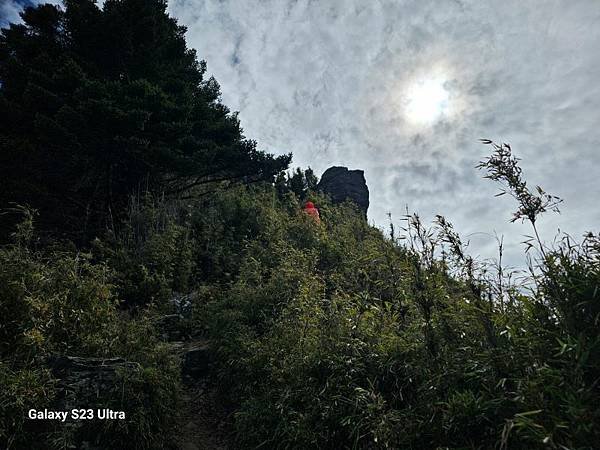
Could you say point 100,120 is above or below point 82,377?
above

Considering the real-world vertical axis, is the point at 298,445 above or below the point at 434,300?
below

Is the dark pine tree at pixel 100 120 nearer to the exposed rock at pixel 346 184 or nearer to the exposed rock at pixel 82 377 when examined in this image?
the exposed rock at pixel 82 377

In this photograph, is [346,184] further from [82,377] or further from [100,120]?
[82,377]

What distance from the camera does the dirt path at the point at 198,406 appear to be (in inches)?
158

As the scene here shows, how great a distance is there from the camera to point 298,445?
2.88 m

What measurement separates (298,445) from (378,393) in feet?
2.62

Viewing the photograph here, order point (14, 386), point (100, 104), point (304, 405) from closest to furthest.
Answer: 1. point (14, 386)
2. point (304, 405)
3. point (100, 104)

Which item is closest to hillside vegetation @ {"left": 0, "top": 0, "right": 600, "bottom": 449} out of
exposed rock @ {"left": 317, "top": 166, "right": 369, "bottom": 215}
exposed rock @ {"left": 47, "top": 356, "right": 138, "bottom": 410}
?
exposed rock @ {"left": 47, "top": 356, "right": 138, "bottom": 410}

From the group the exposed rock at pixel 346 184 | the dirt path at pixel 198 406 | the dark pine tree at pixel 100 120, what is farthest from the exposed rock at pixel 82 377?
the exposed rock at pixel 346 184

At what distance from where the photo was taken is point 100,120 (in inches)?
350

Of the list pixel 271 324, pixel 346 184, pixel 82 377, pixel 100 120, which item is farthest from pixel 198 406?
pixel 346 184

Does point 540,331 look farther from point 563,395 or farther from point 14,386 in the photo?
point 14,386

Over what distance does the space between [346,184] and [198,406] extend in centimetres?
2142

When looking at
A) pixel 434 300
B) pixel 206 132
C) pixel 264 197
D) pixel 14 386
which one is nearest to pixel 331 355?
pixel 434 300
